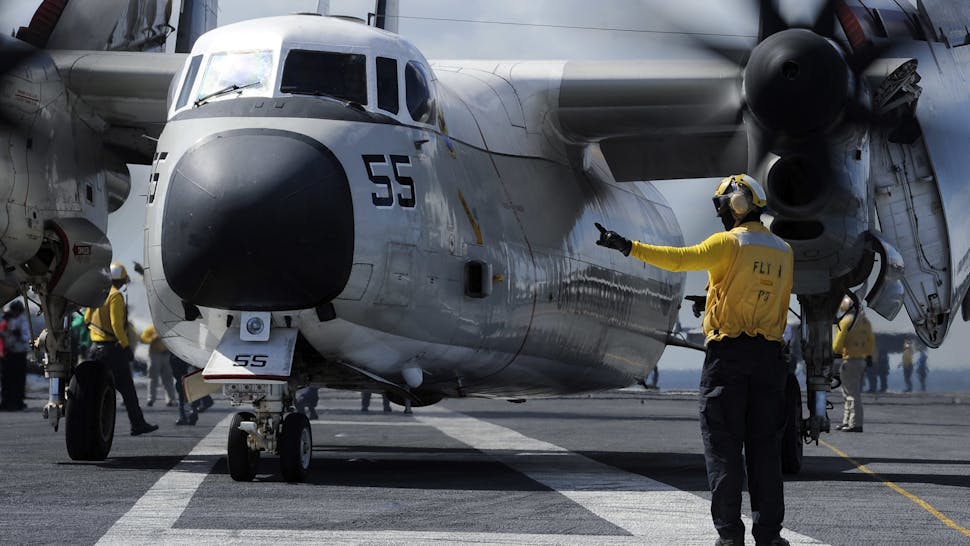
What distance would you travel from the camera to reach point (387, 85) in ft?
39.3

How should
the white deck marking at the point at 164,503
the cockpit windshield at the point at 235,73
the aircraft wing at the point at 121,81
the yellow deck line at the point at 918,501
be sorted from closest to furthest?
the white deck marking at the point at 164,503, the yellow deck line at the point at 918,501, the cockpit windshield at the point at 235,73, the aircraft wing at the point at 121,81

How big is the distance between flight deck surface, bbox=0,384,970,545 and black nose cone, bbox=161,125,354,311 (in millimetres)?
1473

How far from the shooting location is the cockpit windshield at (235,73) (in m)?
11.5

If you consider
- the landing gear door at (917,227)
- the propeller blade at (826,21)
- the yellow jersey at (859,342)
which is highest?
the propeller blade at (826,21)

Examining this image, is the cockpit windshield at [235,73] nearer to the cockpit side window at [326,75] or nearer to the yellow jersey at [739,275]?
the cockpit side window at [326,75]

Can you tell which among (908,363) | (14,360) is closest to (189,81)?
(14,360)

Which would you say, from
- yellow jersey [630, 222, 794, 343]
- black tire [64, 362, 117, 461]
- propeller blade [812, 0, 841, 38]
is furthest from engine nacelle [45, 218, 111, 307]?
yellow jersey [630, 222, 794, 343]

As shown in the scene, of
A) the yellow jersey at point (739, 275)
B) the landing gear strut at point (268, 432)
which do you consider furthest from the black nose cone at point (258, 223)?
the yellow jersey at point (739, 275)

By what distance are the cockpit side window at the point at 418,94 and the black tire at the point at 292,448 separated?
2746mm

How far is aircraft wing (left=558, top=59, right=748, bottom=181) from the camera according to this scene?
14375 millimetres

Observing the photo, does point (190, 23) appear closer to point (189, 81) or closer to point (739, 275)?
point (189, 81)

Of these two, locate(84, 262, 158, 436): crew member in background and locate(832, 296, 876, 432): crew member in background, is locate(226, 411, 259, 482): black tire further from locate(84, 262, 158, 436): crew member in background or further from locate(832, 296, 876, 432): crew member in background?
locate(832, 296, 876, 432): crew member in background

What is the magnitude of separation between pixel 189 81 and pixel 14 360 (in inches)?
710

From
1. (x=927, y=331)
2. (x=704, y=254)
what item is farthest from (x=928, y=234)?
(x=704, y=254)
